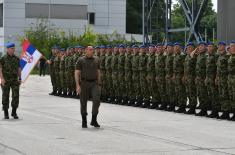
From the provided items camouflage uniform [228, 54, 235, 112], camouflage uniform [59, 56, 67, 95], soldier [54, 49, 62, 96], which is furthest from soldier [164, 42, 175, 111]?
soldier [54, 49, 62, 96]

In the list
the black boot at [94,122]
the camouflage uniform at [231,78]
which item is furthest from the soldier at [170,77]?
the black boot at [94,122]

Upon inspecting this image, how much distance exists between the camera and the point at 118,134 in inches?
557

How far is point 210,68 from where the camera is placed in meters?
18.3

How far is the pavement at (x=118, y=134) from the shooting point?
38.4 feet

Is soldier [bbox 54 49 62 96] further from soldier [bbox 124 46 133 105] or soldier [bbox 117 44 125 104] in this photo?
soldier [bbox 124 46 133 105]

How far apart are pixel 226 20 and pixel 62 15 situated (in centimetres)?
6112

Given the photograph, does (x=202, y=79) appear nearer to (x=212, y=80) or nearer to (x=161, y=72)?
(x=212, y=80)

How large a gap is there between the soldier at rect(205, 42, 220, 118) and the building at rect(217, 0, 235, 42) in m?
8.81

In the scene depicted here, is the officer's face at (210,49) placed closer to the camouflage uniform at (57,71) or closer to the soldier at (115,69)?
the soldier at (115,69)

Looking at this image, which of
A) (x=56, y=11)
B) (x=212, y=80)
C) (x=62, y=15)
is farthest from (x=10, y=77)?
(x=62, y=15)

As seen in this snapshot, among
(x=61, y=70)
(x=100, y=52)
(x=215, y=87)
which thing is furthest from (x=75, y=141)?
(x=61, y=70)

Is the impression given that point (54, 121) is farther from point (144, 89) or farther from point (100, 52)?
point (100, 52)

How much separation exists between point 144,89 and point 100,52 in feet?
10.5

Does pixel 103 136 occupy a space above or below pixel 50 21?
below
